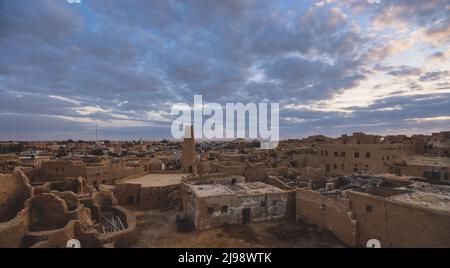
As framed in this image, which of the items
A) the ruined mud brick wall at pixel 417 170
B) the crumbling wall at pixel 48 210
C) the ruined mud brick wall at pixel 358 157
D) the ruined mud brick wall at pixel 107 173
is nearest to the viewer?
the crumbling wall at pixel 48 210

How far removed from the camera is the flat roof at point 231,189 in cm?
1984

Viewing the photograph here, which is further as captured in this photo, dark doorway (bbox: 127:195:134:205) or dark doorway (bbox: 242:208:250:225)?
dark doorway (bbox: 127:195:134:205)

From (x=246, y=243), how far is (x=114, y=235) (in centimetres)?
760

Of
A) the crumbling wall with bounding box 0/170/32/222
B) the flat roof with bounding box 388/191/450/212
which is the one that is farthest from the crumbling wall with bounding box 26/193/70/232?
the flat roof with bounding box 388/191/450/212

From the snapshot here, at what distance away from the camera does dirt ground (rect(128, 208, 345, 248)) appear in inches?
645

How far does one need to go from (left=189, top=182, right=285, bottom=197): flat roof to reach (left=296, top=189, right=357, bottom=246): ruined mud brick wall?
6.55 ft

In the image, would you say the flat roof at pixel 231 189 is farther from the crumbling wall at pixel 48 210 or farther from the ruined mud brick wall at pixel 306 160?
the ruined mud brick wall at pixel 306 160

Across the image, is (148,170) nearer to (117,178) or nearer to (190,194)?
(117,178)

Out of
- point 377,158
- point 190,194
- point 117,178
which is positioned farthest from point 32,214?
point 377,158

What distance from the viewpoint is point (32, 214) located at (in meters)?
16.8

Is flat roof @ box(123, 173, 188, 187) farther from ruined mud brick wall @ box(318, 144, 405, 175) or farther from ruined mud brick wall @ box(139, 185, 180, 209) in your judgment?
ruined mud brick wall @ box(318, 144, 405, 175)

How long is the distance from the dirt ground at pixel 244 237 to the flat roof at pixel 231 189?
2.27m

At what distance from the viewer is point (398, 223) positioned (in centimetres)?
1367

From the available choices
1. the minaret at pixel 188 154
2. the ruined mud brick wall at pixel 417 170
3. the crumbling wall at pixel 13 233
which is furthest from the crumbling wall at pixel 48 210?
the ruined mud brick wall at pixel 417 170
